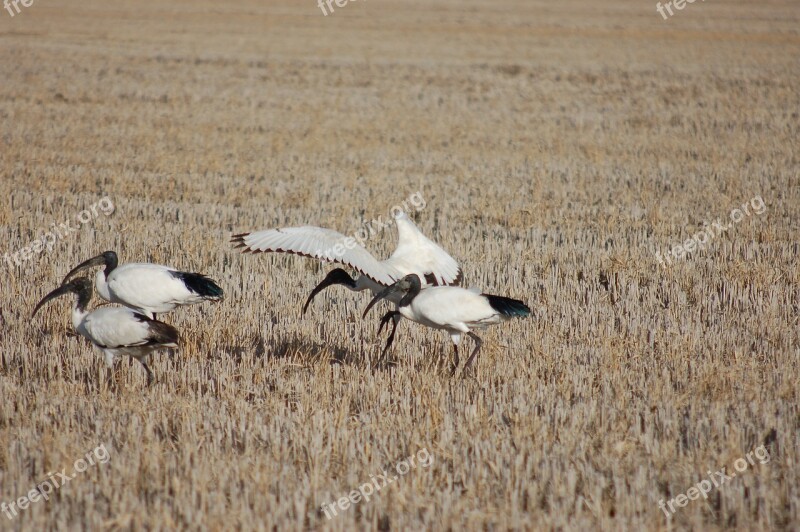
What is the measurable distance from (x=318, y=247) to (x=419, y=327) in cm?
156

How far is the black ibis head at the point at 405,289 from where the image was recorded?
5.85 metres

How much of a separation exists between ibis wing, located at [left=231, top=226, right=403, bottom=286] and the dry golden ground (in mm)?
658

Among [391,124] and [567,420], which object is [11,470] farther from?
[391,124]

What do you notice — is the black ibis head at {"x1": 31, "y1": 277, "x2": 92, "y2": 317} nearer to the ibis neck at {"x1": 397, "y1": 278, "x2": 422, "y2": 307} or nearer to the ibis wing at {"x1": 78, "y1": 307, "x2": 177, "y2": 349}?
the ibis wing at {"x1": 78, "y1": 307, "x2": 177, "y2": 349}

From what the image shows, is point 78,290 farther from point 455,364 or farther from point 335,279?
point 455,364

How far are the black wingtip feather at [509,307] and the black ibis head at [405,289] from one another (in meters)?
0.52

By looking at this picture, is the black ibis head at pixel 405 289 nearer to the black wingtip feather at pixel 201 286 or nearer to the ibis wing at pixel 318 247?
the ibis wing at pixel 318 247

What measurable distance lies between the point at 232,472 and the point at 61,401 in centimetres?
142

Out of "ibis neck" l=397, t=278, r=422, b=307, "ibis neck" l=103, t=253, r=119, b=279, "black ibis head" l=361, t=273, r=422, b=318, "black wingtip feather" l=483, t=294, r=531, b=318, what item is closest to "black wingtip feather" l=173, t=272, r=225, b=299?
"ibis neck" l=103, t=253, r=119, b=279

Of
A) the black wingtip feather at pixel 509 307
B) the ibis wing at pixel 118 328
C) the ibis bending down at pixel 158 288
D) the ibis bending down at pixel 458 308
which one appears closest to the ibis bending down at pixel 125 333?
the ibis wing at pixel 118 328

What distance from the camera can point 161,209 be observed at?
1131cm

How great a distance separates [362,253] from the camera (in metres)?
5.90

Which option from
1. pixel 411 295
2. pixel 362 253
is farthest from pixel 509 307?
pixel 362 253

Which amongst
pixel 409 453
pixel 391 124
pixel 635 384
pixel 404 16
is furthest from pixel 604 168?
pixel 404 16
